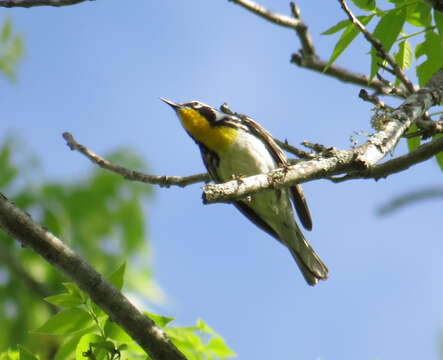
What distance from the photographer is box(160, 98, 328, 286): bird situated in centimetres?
529

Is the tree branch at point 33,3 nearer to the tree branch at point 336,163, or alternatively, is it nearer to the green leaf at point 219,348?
the tree branch at point 336,163

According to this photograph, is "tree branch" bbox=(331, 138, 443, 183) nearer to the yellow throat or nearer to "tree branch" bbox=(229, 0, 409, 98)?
"tree branch" bbox=(229, 0, 409, 98)

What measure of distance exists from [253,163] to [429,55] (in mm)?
2332

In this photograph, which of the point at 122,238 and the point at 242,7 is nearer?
the point at 242,7

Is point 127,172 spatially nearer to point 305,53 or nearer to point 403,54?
point 305,53

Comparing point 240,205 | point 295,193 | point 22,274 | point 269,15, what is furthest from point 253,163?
point 22,274

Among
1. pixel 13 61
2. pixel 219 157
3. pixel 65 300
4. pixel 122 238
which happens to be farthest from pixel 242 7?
pixel 122 238

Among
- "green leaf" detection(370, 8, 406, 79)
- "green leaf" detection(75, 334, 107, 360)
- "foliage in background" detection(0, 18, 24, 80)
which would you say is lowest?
"green leaf" detection(75, 334, 107, 360)

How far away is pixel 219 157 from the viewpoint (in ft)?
17.6

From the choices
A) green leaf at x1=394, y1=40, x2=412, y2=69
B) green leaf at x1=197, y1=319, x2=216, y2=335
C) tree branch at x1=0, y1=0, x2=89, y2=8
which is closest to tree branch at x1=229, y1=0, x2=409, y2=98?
green leaf at x1=394, y1=40, x2=412, y2=69

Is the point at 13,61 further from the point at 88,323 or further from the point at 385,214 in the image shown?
the point at 385,214

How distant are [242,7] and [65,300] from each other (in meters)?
2.64

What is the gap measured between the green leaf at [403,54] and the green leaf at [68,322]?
206 cm

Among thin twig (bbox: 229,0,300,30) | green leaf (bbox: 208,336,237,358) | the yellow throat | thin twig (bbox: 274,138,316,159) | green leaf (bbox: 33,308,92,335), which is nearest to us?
green leaf (bbox: 33,308,92,335)
